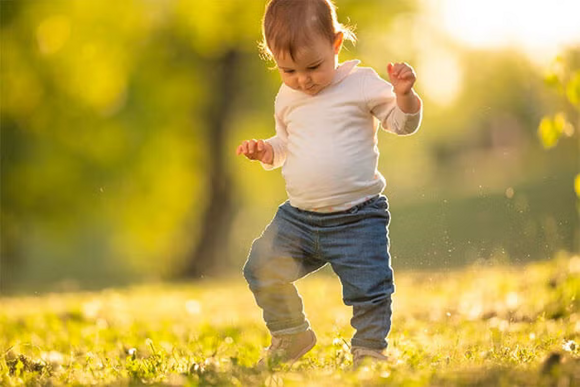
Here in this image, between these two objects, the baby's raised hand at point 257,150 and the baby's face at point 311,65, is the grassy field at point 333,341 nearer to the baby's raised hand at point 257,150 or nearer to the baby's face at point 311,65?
the baby's raised hand at point 257,150

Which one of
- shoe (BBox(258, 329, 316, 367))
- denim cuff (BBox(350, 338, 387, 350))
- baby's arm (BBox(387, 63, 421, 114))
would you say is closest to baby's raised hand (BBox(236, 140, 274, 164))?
baby's arm (BBox(387, 63, 421, 114))

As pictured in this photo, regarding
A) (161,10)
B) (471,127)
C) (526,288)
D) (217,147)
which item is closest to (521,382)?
(526,288)

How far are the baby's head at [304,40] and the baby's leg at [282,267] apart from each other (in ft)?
2.14

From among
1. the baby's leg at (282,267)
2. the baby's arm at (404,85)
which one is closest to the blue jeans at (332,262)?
the baby's leg at (282,267)

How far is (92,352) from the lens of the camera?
4.89 m

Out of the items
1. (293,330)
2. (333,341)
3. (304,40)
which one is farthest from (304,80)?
(333,341)

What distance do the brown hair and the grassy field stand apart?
1447mm

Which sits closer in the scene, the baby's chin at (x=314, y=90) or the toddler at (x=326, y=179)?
the toddler at (x=326, y=179)

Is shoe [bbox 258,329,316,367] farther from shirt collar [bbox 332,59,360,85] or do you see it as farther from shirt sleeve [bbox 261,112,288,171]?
shirt collar [bbox 332,59,360,85]

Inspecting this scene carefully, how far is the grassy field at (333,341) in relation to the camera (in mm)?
3611

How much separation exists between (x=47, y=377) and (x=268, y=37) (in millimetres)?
1875

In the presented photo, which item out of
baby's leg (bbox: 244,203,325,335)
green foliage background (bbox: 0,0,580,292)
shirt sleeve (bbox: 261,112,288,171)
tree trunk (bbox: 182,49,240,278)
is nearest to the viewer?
baby's leg (bbox: 244,203,325,335)

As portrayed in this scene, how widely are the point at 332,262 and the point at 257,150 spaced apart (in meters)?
0.68

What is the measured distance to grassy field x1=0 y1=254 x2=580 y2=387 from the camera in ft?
11.8
